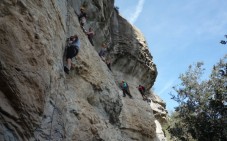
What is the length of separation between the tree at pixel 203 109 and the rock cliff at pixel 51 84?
908 cm

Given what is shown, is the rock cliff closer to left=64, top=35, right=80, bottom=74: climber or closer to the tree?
left=64, top=35, right=80, bottom=74: climber

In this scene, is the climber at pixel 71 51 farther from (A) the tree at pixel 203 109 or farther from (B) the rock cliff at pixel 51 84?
(A) the tree at pixel 203 109

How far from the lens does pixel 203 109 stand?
91.1ft

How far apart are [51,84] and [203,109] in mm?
21833

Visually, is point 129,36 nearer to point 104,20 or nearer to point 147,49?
point 147,49

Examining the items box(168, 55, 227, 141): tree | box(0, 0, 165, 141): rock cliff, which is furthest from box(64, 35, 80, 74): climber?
box(168, 55, 227, 141): tree

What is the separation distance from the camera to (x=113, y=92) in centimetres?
1529

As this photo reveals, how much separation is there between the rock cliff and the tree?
358 inches

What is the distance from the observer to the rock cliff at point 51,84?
267 inches

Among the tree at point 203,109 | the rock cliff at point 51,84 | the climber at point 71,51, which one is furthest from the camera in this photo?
the tree at point 203,109

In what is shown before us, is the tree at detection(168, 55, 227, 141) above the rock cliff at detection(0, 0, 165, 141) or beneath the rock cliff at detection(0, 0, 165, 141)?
above

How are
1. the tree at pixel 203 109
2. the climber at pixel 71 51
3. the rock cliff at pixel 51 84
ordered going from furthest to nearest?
1. the tree at pixel 203 109
2. the climber at pixel 71 51
3. the rock cliff at pixel 51 84

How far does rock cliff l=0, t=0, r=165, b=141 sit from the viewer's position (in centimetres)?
678

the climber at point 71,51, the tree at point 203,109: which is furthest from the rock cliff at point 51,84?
the tree at point 203,109
